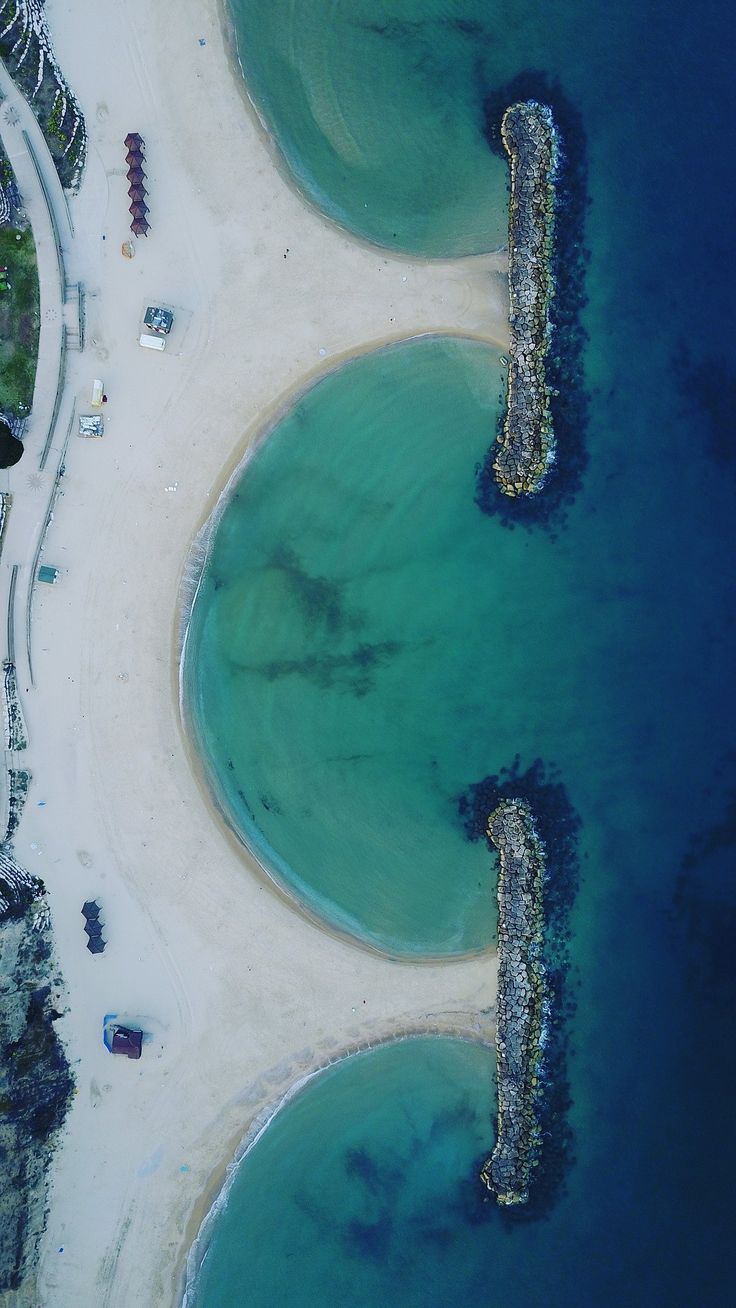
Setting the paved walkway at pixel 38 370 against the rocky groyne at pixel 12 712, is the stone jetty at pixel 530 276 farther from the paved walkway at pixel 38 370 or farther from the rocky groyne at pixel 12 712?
the rocky groyne at pixel 12 712

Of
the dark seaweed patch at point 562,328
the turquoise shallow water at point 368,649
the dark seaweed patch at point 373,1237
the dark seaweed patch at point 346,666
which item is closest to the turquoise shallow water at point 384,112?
the dark seaweed patch at point 562,328

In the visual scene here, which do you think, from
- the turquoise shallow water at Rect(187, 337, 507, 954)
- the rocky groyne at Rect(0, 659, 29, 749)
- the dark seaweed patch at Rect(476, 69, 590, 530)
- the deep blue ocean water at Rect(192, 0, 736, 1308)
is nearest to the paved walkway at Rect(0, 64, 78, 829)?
the rocky groyne at Rect(0, 659, 29, 749)

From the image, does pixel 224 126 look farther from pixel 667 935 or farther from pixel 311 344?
pixel 667 935

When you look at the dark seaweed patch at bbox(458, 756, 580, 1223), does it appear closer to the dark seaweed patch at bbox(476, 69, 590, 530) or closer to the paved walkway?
the dark seaweed patch at bbox(476, 69, 590, 530)

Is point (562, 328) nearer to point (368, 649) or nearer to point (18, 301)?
point (368, 649)

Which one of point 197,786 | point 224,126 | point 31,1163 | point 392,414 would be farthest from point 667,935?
point 224,126
